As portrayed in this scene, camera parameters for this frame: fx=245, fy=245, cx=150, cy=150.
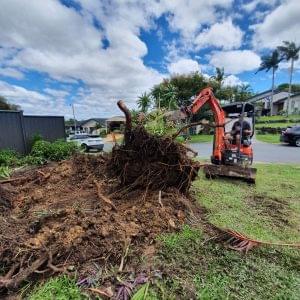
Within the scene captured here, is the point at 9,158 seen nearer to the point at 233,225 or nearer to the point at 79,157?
the point at 79,157

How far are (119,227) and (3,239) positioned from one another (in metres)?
1.36

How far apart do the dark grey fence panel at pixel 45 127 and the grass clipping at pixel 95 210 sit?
4703 millimetres

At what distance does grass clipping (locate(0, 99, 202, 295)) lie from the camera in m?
2.65

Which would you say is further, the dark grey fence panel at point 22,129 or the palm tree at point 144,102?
the dark grey fence panel at point 22,129

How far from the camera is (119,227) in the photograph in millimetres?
3191

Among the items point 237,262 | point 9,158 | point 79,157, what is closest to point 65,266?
point 237,262

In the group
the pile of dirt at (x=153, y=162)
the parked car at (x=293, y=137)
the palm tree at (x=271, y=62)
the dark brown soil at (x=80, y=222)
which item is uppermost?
the palm tree at (x=271, y=62)

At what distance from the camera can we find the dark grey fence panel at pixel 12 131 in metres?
Answer: 8.97

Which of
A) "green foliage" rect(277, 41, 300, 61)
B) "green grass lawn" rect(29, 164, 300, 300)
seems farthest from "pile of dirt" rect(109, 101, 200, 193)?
"green foliage" rect(277, 41, 300, 61)

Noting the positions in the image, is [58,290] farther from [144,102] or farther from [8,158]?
[8,158]

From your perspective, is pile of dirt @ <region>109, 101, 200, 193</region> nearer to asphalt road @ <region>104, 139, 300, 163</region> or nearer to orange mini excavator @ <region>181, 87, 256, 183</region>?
orange mini excavator @ <region>181, 87, 256, 183</region>

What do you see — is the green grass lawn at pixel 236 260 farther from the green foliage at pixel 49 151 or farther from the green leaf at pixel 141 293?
the green foliage at pixel 49 151

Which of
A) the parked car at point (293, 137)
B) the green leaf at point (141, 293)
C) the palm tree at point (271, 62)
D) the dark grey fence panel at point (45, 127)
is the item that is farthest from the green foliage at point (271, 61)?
the green leaf at point (141, 293)

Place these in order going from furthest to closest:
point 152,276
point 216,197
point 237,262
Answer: point 216,197 → point 237,262 → point 152,276
